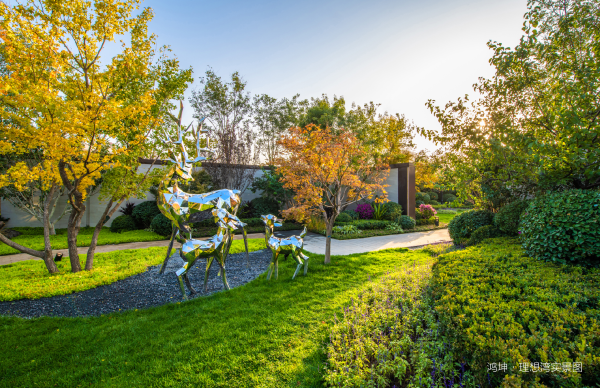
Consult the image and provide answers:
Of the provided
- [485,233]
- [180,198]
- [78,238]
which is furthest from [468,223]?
[78,238]

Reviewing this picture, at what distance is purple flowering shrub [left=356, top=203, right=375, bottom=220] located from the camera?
43.7ft

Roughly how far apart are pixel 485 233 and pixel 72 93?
31.3 feet

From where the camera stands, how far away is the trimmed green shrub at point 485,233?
20.3ft

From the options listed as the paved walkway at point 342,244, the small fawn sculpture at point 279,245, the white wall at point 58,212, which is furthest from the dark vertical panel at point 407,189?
the white wall at point 58,212

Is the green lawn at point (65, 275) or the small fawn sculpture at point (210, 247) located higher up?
the small fawn sculpture at point (210, 247)

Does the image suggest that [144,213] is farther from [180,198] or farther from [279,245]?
[279,245]

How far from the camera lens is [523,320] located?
2.17 metres

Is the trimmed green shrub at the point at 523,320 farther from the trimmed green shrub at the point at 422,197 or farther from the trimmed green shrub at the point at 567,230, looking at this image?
the trimmed green shrub at the point at 422,197

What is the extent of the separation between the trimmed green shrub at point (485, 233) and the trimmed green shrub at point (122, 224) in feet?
41.1

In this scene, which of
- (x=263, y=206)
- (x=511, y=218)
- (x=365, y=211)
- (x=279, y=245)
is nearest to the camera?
(x=279, y=245)

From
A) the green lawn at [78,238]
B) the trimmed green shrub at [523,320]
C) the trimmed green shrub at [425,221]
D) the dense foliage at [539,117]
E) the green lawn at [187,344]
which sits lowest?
the green lawn at [187,344]

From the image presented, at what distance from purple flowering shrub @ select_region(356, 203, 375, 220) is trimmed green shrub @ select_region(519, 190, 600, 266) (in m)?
9.15

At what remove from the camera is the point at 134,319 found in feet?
11.6

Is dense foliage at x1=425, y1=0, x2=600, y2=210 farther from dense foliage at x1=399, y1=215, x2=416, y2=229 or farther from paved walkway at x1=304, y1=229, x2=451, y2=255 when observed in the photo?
dense foliage at x1=399, y1=215, x2=416, y2=229
